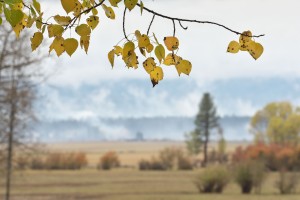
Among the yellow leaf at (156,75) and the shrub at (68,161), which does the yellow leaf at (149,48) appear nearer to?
the yellow leaf at (156,75)

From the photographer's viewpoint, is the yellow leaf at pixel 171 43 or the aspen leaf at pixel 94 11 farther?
the aspen leaf at pixel 94 11

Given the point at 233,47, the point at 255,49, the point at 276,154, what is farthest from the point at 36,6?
the point at 276,154

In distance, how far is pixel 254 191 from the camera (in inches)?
1548

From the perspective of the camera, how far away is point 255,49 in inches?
162

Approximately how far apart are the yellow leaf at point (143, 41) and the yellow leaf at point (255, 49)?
56 cm

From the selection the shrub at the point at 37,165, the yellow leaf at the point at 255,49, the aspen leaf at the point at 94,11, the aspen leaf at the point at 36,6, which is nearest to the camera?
the yellow leaf at the point at 255,49

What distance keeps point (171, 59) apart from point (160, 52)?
0.60 feet

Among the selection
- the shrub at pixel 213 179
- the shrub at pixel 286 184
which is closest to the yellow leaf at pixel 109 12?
the shrub at pixel 286 184

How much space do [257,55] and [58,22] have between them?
Result: 112cm

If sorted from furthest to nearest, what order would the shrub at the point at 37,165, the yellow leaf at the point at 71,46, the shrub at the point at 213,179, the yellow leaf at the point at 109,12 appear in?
the shrub at the point at 37,165 → the shrub at the point at 213,179 → the yellow leaf at the point at 109,12 → the yellow leaf at the point at 71,46

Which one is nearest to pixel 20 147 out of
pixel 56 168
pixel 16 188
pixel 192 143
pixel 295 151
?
pixel 16 188

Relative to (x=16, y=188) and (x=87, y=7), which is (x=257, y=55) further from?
(x=16, y=188)

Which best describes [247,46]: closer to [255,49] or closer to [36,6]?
[255,49]

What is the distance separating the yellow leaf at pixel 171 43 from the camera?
4023 millimetres
